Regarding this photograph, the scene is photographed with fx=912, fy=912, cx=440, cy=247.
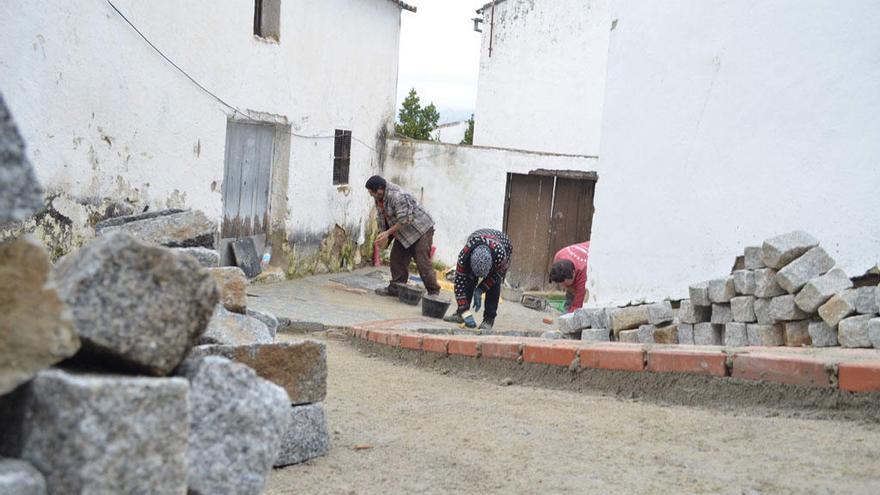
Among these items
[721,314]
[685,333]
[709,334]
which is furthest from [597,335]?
[721,314]

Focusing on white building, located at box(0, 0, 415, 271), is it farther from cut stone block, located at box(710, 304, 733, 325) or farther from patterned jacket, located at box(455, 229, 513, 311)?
cut stone block, located at box(710, 304, 733, 325)

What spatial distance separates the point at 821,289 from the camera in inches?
199

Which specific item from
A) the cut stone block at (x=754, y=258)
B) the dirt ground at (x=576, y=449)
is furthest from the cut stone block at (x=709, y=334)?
the dirt ground at (x=576, y=449)

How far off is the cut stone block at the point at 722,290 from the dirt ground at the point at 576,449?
52.6 inches

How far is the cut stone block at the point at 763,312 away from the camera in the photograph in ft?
17.8

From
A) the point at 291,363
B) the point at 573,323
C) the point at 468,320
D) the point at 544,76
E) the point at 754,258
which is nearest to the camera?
the point at 291,363

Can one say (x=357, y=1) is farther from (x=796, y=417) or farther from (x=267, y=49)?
(x=796, y=417)

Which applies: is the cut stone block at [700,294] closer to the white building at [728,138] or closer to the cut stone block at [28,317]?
the white building at [728,138]

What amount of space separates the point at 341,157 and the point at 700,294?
885 cm

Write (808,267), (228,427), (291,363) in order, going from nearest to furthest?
(228,427) < (291,363) < (808,267)

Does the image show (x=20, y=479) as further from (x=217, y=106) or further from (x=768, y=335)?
(x=217, y=106)

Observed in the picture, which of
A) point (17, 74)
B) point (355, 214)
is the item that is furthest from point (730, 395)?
point (355, 214)

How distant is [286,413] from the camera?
250 cm

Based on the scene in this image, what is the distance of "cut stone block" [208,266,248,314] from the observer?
Answer: 3982mm
